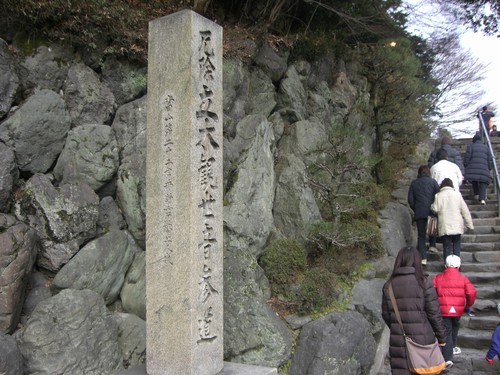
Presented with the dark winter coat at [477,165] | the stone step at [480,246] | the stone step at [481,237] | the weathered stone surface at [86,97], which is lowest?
the stone step at [480,246]

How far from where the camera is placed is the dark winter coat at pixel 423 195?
29.2 ft

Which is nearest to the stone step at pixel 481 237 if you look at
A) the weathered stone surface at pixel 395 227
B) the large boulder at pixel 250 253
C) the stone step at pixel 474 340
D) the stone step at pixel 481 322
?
the weathered stone surface at pixel 395 227

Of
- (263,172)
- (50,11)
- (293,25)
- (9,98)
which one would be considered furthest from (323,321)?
(293,25)

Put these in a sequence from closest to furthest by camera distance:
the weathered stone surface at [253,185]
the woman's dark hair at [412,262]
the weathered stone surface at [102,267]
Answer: the woman's dark hair at [412,262], the weathered stone surface at [102,267], the weathered stone surface at [253,185]

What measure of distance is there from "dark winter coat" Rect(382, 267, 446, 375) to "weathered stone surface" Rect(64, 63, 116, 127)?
5426mm

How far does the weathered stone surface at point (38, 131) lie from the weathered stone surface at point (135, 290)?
2.06 m

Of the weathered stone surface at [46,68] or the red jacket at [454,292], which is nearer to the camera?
the red jacket at [454,292]

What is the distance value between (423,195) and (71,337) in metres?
7.07

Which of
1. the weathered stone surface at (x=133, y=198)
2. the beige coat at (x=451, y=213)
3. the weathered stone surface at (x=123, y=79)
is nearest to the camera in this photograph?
the weathered stone surface at (x=133, y=198)

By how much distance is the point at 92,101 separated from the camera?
7.37 m

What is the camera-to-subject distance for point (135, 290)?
21.1 feet

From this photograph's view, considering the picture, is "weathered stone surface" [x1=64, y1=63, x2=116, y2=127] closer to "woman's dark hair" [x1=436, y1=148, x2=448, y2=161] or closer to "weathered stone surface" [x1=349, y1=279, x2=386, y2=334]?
"weathered stone surface" [x1=349, y1=279, x2=386, y2=334]

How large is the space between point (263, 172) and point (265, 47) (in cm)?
397

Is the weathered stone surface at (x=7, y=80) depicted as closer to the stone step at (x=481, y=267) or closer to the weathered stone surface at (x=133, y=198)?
the weathered stone surface at (x=133, y=198)
